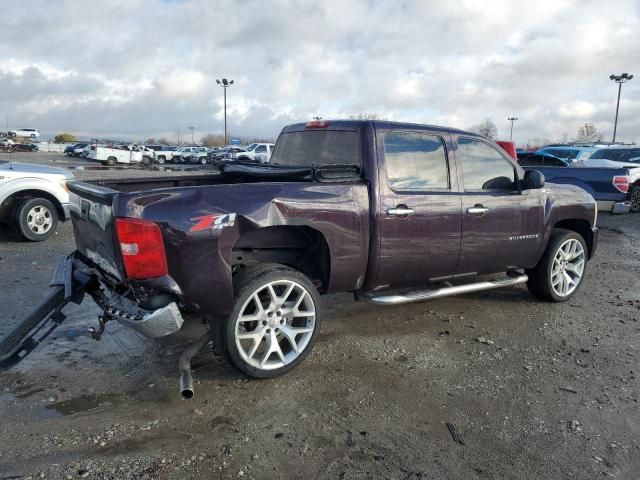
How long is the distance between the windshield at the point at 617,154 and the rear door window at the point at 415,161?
A: 561 inches

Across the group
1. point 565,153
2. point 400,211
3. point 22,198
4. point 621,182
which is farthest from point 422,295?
point 565,153

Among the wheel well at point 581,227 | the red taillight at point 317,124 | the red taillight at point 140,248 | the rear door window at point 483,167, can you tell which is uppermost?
the red taillight at point 317,124

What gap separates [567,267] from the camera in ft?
19.0

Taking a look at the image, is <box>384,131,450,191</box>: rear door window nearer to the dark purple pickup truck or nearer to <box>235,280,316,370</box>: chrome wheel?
the dark purple pickup truck

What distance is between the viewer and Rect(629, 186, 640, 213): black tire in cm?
1346

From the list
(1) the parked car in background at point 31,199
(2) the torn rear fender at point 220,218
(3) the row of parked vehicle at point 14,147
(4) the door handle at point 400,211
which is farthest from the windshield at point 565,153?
(3) the row of parked vehicle at point 14,147

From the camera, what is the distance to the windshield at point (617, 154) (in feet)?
53.4

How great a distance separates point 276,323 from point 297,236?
2.37 feet

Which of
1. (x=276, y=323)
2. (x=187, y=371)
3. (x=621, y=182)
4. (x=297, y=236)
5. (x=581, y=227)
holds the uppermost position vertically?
(x=621, y=182)

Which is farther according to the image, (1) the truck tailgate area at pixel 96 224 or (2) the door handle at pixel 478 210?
(2) the door handle at pixel 478 210

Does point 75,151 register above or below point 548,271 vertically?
above

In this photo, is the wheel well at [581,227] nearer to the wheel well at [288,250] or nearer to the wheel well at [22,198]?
the wheel well at [288,250]

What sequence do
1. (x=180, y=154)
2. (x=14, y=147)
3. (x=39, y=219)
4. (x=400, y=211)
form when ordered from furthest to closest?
(x=14, y=147), (x=180, y=154), (x=39, y=219), (x=400, y=211)

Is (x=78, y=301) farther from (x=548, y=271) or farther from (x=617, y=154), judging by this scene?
(x=617, y=154)
